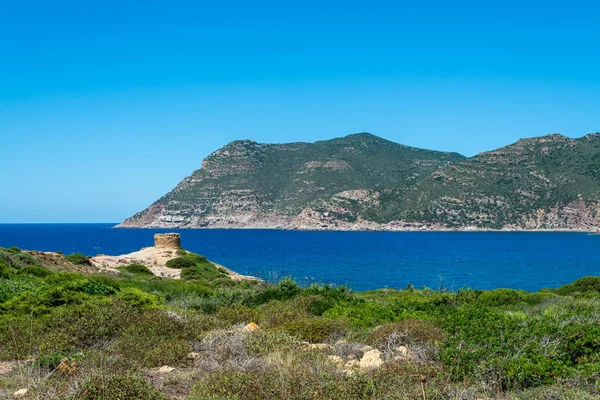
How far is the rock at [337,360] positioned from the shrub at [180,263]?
34965 mm

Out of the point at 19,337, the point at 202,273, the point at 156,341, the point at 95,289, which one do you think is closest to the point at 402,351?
the point at 156,341

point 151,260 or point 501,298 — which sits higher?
point 501,298

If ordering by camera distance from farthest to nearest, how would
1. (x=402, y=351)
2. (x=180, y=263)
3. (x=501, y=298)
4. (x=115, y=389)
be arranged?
(x=180, y=263) → (x=501, y=298) → (x=402, y=351) → (x=115, y=389)

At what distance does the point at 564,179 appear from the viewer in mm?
134375

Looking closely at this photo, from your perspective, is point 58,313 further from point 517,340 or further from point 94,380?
point 517,340

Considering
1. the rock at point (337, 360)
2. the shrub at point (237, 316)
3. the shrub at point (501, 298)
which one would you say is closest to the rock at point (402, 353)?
the rock at point (337, 360)

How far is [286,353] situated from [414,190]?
15429 cm

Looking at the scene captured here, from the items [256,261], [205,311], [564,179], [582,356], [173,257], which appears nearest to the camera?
[582,356]

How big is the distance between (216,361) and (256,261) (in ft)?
231

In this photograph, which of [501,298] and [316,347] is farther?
[501,298]

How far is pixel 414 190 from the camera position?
15750 cm

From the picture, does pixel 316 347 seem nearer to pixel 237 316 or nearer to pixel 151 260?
pixel 237 316

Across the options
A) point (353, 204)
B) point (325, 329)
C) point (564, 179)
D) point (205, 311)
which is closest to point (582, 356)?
point (325, 329)

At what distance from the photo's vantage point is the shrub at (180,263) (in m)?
41.8
